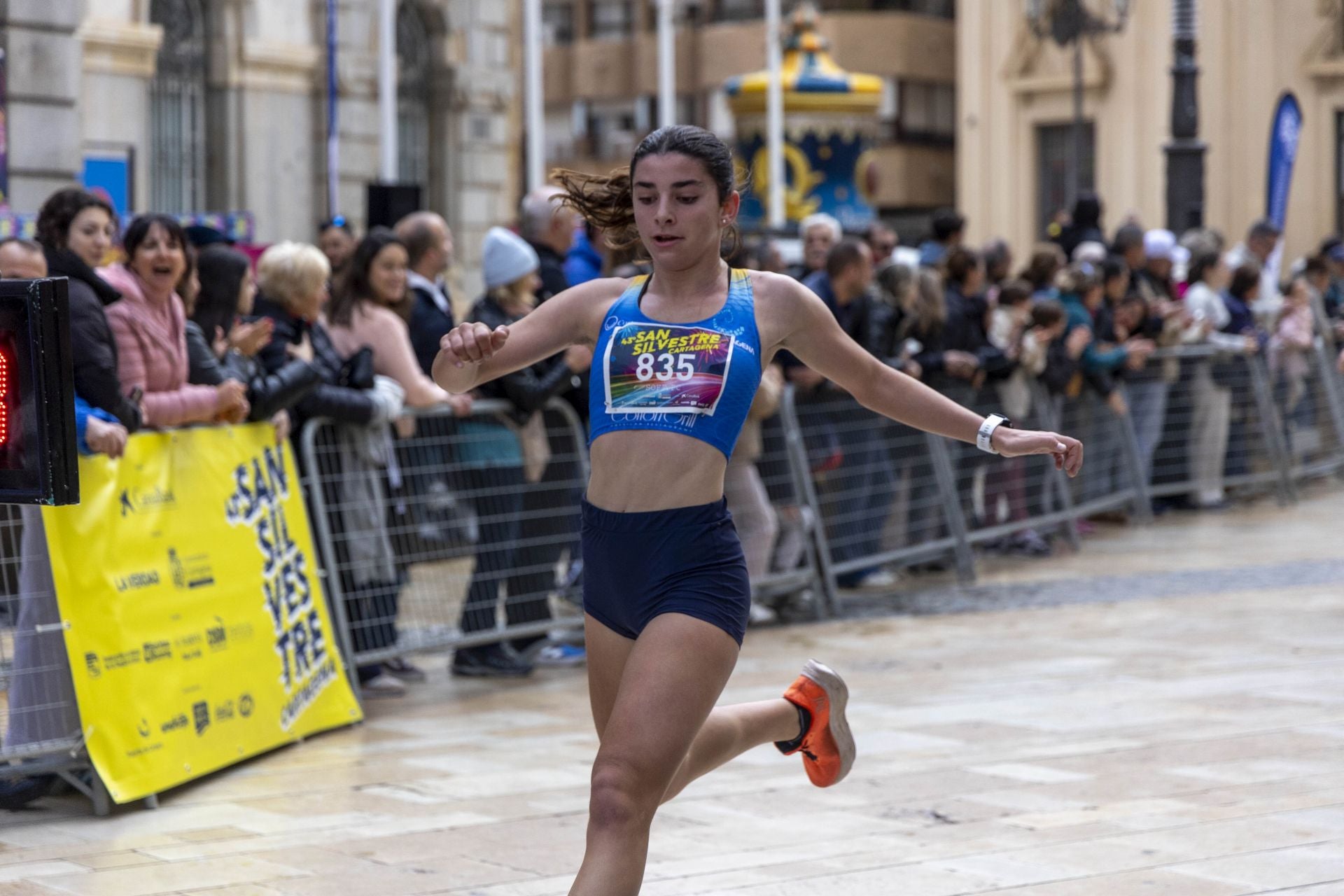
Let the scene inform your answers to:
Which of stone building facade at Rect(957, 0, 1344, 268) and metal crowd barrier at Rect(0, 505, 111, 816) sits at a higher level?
stone building facade at Rect(957, 0, 1344, 268)

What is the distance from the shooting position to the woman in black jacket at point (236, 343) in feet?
25.2

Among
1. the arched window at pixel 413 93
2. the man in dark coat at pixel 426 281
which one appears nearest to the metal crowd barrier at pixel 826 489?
the man in dark coat at pixel 426 281

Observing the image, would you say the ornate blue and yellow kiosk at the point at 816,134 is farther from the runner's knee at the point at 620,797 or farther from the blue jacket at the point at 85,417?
the runner's knee at the point at 620,797

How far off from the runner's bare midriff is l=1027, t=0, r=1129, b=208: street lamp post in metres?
30.2

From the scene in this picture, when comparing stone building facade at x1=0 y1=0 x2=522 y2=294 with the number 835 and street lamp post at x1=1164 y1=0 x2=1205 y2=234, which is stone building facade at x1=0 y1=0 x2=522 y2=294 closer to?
street lamp post at x1=1164 y1=0 x2=1205 y2=234

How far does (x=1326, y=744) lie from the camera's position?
7211mm

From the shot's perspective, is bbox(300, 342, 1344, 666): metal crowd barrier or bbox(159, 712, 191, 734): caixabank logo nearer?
bbox(159, 712, 191, 734): caixabank logo

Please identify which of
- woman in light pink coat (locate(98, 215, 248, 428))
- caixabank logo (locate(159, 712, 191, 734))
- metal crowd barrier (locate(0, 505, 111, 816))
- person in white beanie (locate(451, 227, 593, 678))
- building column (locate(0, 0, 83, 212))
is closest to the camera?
metal crowd barrier (locate(0, 505, 111, 816))

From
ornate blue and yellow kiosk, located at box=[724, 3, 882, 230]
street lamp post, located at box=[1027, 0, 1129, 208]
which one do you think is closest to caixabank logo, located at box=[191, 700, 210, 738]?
ornate blue and yellow kiosk, located at box=[724, 3, 882, 230]

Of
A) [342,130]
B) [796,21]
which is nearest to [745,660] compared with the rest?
[342,130]

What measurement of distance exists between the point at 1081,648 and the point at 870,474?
2.27 m

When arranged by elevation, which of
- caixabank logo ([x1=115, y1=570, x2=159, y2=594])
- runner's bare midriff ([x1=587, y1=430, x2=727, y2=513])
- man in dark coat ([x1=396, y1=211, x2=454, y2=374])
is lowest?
caixabank logo ([x1=115, y1=570, x2=159, y2=594])

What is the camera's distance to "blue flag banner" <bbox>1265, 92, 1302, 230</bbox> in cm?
2150

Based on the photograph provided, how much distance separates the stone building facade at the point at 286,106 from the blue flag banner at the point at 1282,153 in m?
9.51
